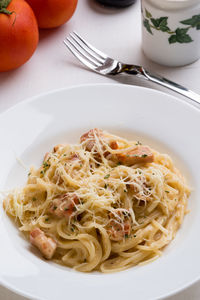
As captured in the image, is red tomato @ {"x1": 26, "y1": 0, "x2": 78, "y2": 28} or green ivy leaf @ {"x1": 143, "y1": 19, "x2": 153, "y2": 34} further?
red tomato @ {"x1": 26, "y1": 0, "x2": 78, "y2": 28}

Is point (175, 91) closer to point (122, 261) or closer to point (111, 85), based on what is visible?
point (111, 85)

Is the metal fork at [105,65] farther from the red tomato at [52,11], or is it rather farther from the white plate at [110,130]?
the white plate at [110,130]

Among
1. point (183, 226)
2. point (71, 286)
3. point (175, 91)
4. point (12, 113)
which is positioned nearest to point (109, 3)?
point (175, 91)

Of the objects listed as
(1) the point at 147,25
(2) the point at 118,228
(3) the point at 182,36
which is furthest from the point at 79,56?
(2) the point at 118,228

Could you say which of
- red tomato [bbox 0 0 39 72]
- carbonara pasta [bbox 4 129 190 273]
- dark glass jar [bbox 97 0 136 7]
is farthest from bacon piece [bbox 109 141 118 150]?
dark glass jar [bbox 97 0 136 7]

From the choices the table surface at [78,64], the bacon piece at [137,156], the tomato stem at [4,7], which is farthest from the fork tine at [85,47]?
the bacon piece at [137,156]

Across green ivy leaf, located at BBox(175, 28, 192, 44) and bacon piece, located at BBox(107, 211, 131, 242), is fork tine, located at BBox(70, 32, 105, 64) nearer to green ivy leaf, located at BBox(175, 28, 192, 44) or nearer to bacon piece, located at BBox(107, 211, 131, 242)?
green ivy leaf, located at BBox(175, 28, 192, 44)
